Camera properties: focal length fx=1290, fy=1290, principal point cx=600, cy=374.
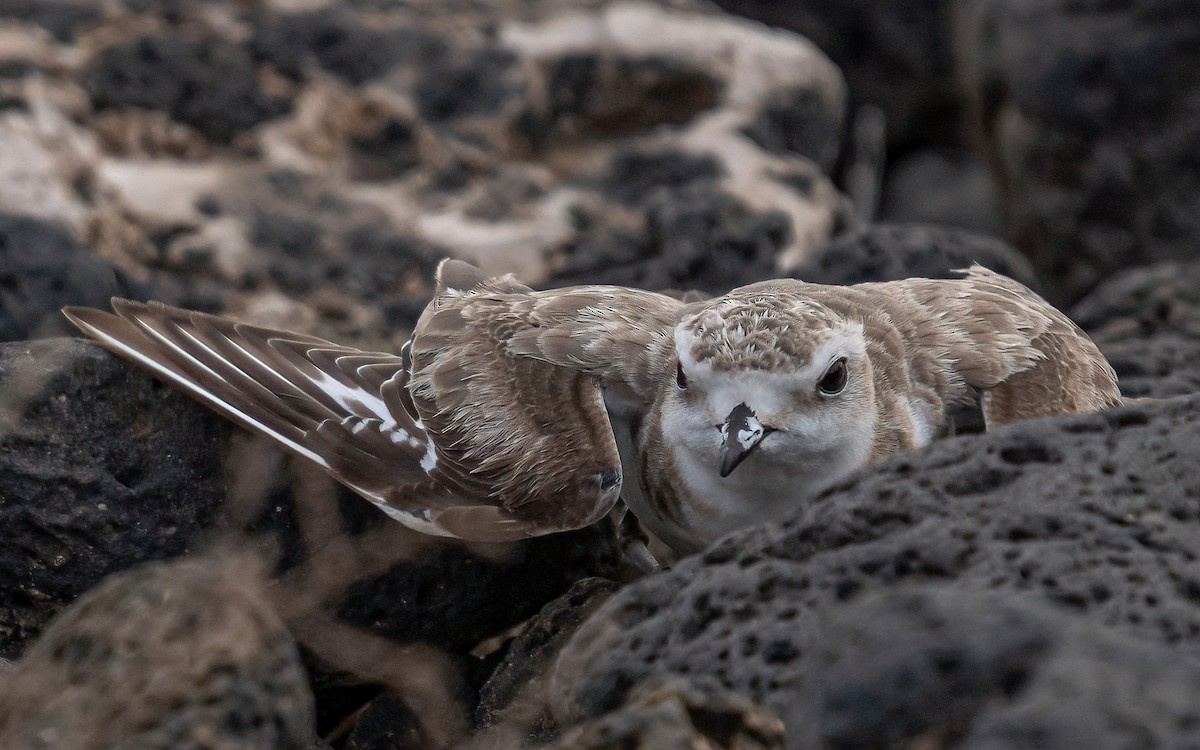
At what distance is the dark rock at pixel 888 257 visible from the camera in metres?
6.92

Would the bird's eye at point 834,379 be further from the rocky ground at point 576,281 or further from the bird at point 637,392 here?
the rocky ground at point 576,281

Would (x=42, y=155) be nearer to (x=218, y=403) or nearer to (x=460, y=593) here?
(x=218, y=403)

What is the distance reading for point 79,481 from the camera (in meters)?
4.88

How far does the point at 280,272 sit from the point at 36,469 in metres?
3.62

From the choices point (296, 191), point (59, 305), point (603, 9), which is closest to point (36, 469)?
point (59, 305)

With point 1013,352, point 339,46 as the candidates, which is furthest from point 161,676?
point 339,46

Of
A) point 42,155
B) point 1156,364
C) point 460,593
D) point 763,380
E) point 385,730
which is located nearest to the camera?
point 763,380

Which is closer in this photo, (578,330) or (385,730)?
(385,730)

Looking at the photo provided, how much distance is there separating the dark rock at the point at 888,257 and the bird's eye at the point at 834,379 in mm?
2233

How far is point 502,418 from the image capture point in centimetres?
512

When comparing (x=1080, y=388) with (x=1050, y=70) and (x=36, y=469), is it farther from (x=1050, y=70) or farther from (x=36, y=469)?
(x=1050, y=70)

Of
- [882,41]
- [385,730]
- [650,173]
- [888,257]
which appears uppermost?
[888,257]

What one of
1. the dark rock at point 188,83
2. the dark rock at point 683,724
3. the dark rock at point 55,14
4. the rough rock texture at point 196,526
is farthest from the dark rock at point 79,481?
the dark rock at point 55,14

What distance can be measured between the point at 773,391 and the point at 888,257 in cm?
262
